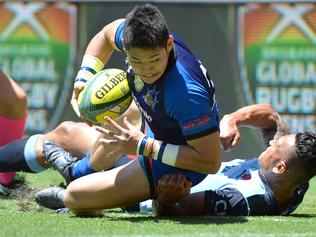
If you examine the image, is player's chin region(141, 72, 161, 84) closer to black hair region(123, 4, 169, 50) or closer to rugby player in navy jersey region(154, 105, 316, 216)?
black hair region(123, 4, 169, 50)

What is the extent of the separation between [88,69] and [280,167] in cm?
143

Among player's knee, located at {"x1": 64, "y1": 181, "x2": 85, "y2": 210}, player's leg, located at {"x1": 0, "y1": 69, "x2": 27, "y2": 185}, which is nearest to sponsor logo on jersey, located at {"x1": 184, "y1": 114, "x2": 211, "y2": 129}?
player's knee, located at {"x1": 64, "y1": 181, "x2": 85, "y2": 210}

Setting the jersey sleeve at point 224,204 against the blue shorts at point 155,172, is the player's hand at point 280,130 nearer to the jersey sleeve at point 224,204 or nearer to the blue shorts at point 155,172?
the jersey sleeve at point 224,204

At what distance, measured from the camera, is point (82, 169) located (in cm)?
582

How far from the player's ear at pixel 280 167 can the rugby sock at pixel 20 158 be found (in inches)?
69.1

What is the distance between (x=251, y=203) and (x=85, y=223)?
3.73 ft

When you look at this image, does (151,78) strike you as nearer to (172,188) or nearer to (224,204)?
(172,188)

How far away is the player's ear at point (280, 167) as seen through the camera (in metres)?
5.43

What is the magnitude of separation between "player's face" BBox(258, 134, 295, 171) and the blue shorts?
60 centimetres

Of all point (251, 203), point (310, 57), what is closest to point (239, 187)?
point (251, 203)

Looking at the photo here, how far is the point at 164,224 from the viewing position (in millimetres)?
4859

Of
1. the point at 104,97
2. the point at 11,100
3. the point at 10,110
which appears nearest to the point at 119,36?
the point at 104,97

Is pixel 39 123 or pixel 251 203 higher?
pixel 251 203

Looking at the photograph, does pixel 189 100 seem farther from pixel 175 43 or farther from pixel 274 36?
pixel 274 36
